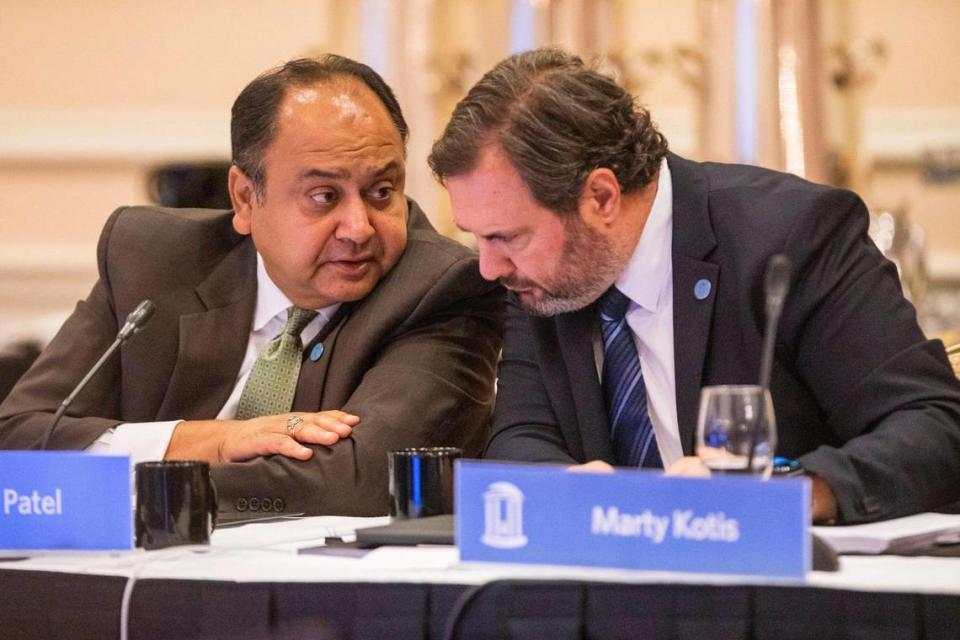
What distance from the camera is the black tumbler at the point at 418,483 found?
198cm

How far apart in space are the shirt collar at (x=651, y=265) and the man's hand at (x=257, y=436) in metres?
0.50

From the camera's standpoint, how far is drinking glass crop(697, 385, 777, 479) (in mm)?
1708

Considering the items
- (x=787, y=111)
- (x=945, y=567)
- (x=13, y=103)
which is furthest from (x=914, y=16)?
(x=945, y=567)

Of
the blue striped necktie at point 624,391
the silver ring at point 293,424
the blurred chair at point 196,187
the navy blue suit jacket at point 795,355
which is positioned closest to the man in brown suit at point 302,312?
the silver ring at point 293,424

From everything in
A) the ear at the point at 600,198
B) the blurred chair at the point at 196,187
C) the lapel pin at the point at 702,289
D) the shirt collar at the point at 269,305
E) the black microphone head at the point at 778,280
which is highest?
the blurred chair at the point at 196,187

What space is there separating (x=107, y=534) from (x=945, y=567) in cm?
97

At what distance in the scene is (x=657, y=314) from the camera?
239 cm

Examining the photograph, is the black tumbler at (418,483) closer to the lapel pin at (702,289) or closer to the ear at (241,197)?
the lapel pin at (702,289)

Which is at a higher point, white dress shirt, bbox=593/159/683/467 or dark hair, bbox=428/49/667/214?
dark hair, bbox=428/49/667/214

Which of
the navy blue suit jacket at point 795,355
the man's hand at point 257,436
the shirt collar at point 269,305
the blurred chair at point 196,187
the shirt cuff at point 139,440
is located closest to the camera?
the navy blue suit jacket at point 795,355

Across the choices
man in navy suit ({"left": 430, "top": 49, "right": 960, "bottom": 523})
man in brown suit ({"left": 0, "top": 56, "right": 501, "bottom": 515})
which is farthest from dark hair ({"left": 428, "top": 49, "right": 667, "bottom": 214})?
man in brown suit ({"left": 0, "top": 56, "right": 501, "bottom": 515})

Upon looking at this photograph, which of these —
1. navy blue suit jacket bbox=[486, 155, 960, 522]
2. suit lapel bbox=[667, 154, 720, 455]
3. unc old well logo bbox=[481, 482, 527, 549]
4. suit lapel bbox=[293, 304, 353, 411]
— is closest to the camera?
unc old well logo bbox=[481, 482, 527, 549]

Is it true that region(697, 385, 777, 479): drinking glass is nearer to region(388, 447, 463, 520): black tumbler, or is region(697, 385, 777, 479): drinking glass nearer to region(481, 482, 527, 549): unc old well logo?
region(481, 482, 527, 549): unc old well logo

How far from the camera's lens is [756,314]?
229cm
